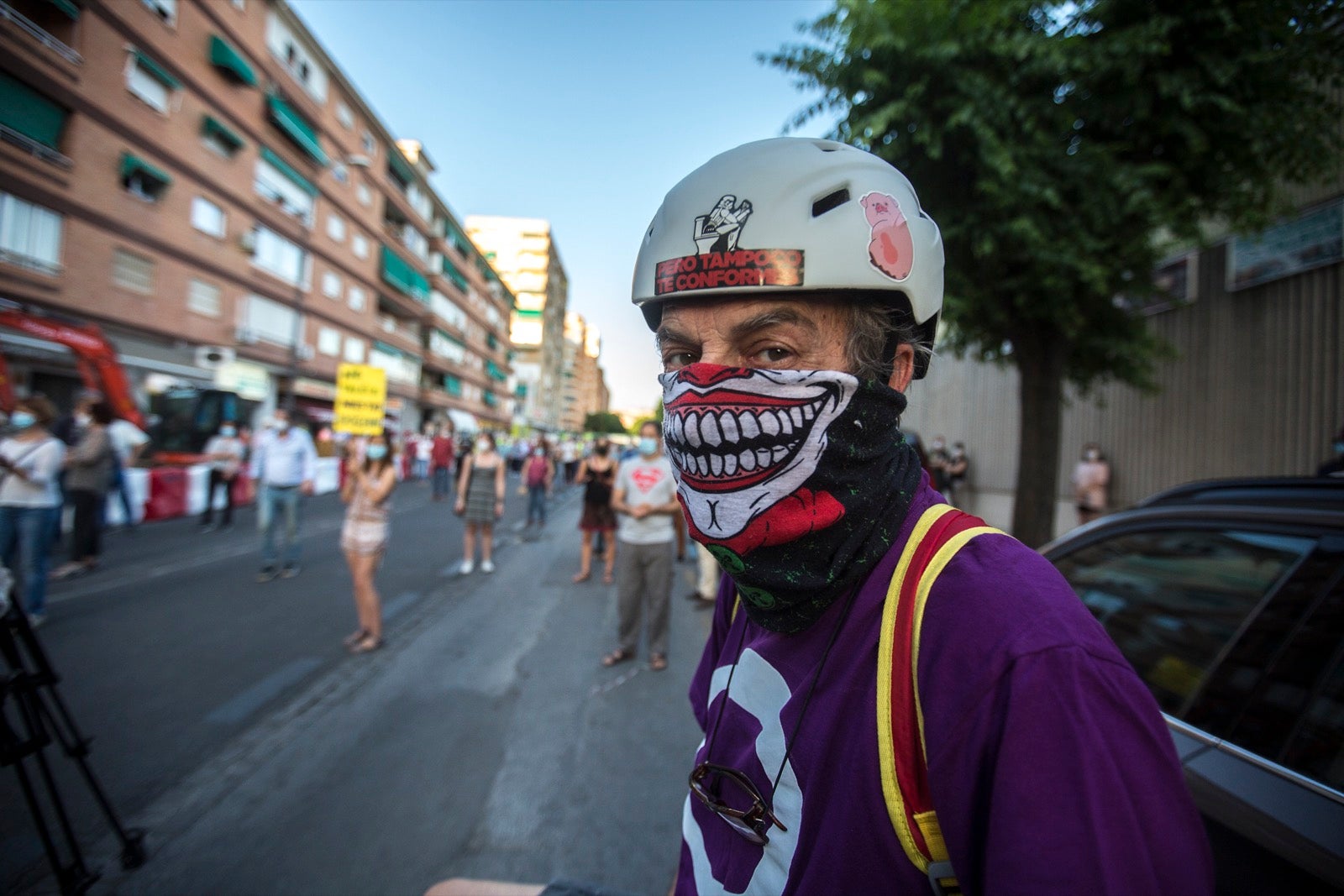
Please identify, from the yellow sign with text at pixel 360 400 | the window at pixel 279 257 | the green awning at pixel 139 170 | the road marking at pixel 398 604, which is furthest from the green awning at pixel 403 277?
the road marking at pixel 398 604

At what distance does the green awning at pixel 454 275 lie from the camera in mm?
43000

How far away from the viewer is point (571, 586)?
7.61 metres

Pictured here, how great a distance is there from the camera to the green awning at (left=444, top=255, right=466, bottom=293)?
43.0 meters

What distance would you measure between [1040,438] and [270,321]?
2615cm

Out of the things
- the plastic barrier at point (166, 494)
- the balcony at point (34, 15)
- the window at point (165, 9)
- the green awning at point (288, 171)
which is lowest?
the plastic barrier at point (166, 494)

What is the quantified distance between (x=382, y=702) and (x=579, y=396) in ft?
412

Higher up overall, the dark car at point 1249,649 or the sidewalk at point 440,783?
the dark car at point 1249,649

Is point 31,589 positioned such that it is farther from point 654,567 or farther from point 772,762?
point 772,762

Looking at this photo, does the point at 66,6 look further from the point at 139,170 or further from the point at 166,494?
the point at 139,170

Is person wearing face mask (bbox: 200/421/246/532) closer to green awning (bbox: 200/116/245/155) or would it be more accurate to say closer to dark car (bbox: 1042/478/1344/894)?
dark car (bbox: 1042/478/1344/894)

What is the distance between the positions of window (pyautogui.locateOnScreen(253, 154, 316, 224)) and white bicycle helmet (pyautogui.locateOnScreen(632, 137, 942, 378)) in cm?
2681

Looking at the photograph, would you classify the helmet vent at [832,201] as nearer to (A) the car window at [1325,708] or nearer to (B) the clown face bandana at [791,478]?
(B) the clown face bandana at [791,478]

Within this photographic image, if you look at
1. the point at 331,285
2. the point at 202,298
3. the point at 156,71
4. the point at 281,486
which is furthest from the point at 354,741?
the point at 331,285

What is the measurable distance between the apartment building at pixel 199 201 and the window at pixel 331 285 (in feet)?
0.48
